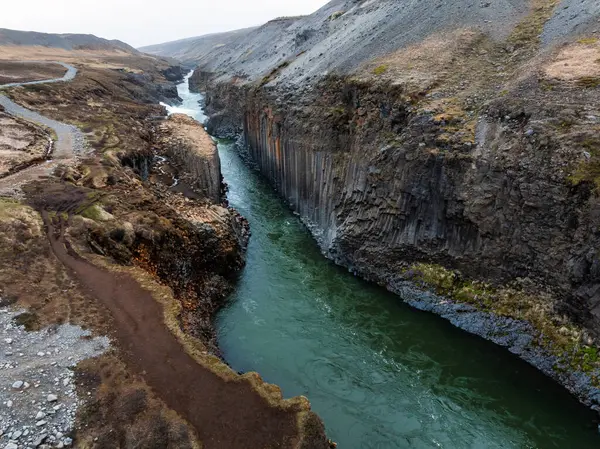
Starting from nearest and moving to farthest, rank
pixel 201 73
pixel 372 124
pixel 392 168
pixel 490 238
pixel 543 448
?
pixel 543 448 < pixel 490 238 < pixel 392 168 < pixel 372 124 < pixel 201 73

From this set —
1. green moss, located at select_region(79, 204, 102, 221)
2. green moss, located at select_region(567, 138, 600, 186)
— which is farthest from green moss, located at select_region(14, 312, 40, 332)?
green moss, located at select_region(567, 138, 600, 186)

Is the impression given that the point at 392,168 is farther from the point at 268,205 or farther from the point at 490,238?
the point at 268,205

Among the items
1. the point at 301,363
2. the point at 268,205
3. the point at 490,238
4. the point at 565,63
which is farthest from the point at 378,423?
the point at 268,205

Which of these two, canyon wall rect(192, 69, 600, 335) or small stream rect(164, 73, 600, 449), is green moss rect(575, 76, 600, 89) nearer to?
canyon wall rect(192, 69, 600, 335)

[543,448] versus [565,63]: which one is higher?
[565,63]

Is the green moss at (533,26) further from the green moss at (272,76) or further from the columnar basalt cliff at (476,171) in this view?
the green moss at (272,76)

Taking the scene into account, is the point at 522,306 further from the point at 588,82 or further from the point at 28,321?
the point at 28,321
